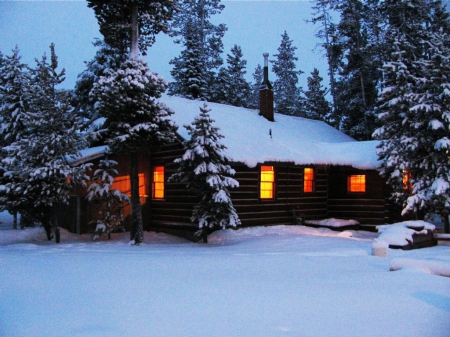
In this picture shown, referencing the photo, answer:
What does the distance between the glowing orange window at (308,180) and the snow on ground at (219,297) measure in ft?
35.4

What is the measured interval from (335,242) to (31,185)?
35.2 ft

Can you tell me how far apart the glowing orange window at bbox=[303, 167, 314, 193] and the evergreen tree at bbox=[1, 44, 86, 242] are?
10.7 m

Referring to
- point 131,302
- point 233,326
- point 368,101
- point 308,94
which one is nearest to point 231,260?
point 131,302

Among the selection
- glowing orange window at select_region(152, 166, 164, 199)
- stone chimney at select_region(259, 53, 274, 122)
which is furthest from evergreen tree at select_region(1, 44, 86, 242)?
stone chimney at select_region(259, 53, 274, 122)

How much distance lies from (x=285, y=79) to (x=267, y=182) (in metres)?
34.2

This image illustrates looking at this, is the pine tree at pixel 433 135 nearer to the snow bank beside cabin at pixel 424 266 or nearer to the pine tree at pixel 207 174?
the pine tree at pixel 207 174

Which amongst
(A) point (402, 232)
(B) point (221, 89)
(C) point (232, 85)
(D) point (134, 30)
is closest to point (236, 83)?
(C) point (232, 85)

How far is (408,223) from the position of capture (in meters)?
13.6

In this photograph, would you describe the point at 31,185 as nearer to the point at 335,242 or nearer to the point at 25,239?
the point at 25,239

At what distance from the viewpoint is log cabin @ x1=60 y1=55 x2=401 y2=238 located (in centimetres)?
1748

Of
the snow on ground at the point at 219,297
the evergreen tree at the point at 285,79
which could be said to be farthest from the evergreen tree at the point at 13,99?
the evergreen tree at the point at 285,79

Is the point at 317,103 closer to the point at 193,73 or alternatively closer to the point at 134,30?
the point at 193,73

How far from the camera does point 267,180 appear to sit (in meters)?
18.8

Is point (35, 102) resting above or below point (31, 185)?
above
